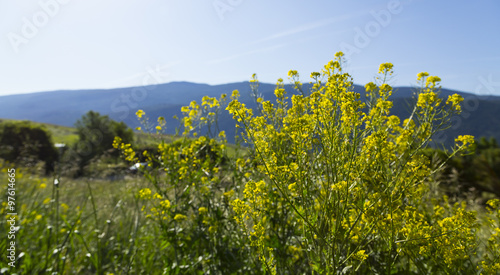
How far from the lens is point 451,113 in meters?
1.83

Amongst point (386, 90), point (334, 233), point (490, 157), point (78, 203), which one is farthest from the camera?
point (490, 157)

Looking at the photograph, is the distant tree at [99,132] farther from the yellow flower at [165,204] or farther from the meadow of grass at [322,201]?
the yellow flower at [165,204]

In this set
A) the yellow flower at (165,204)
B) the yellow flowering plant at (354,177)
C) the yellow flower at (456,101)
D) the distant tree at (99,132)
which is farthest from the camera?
the distant tree at (99,132)

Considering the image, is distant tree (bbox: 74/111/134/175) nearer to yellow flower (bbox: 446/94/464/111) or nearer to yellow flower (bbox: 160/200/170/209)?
yellow flower (bbox: 160/200/170/209)

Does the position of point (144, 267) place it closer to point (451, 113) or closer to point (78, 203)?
point (451, 113)

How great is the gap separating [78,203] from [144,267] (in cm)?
361

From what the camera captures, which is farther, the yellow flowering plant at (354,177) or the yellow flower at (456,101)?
the yellow flower at (456,101)

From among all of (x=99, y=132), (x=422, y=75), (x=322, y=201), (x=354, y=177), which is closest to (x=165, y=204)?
(x=322, y=201)

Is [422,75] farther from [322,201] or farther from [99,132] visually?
[99,132]

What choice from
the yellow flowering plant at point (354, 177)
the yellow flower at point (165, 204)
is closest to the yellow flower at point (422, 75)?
the yellow flowering plant at point (354, 177)

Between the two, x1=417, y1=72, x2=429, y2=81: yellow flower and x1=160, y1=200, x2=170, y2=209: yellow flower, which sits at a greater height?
x1=417, y1=72, x2=429, y2=81: yellow flower

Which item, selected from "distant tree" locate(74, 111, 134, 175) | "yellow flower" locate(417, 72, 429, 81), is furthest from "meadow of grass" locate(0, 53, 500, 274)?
"distant tree" locate(74, 111, 134, 175)

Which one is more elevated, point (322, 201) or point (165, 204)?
point (322, 201)

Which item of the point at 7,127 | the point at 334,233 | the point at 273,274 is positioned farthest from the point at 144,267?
the point at 7,127
